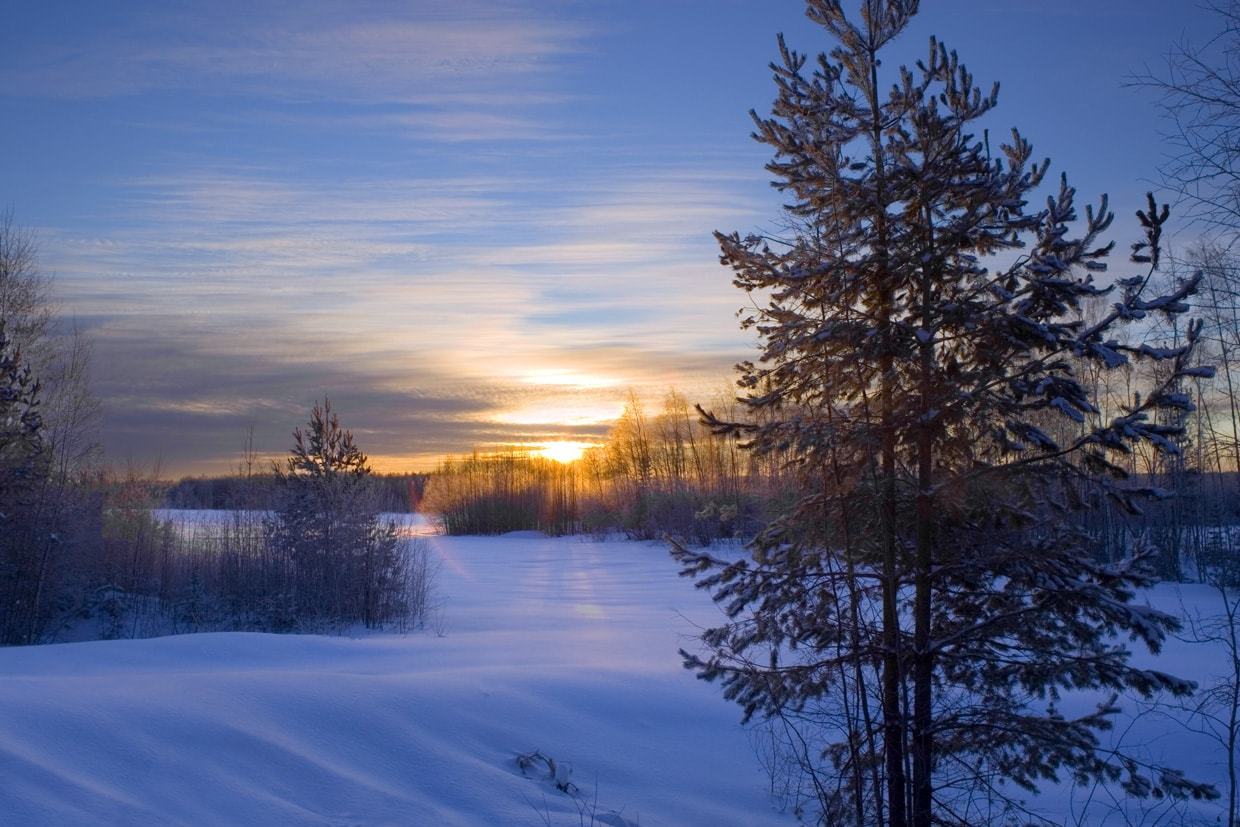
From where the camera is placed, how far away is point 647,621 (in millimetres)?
12461

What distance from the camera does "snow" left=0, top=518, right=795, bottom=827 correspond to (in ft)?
15.3

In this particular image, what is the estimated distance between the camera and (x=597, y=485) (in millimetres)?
33594

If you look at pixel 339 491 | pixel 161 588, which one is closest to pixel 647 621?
pixel 339 491

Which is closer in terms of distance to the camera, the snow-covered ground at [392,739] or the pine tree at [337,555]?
the snow-covered ground at [392,739]

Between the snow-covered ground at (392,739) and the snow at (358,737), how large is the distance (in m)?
0.02

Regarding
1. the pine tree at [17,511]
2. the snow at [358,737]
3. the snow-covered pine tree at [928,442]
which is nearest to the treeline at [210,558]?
the pine tree at [17,511]

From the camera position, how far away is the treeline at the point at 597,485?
28.9 metres

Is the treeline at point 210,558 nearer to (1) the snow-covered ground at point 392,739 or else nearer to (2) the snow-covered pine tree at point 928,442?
(1) the snow-covered ground at point 392,739

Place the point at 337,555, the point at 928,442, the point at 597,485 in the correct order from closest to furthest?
the point at 928,442 → the point at 337,555 → the point at 597,485

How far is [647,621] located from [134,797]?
8556mm

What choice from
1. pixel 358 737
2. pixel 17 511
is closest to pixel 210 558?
pixel 17 511

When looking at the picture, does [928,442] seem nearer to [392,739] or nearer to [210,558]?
[392,739]

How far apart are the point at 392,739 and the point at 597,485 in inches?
1094

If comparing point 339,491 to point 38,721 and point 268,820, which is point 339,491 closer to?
point 38,721
